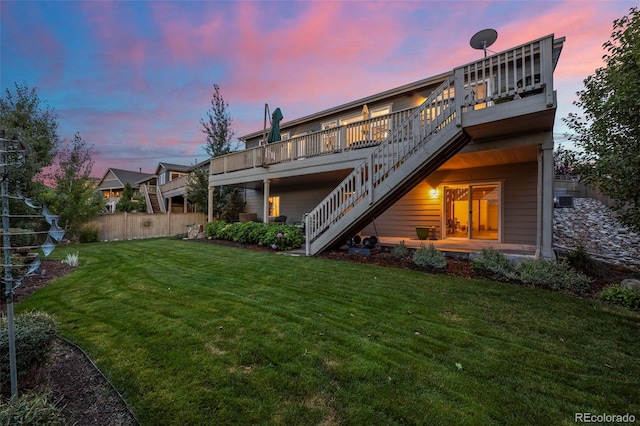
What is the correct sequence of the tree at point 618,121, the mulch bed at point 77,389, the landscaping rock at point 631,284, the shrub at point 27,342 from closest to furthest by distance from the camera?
1. the mulch bed at point 77,389
2. the shrub at point 27,342
3. the landscaping rock at point 631,284
4. the tree at point 618,121

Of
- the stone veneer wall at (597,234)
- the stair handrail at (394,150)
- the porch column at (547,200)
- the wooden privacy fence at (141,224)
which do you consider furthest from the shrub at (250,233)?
the stone veneer wall at (597,234)

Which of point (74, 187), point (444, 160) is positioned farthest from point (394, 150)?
point (74, 187)

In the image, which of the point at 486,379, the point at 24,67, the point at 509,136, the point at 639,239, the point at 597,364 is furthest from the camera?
the point at 24,67

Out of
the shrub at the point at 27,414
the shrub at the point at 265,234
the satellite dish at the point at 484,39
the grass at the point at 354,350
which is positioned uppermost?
the satellite dish at the point at 484,39

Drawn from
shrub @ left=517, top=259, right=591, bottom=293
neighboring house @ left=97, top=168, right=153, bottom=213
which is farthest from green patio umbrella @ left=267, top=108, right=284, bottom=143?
neighboring house @ left=97, top=168, right=153, bottom=213

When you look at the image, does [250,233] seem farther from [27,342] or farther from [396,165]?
[27,342]

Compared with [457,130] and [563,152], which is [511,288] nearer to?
[457,130]

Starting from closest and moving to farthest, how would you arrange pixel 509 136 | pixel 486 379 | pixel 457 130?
pixel 486 379 < pixel 457 130 < pixel 509 136

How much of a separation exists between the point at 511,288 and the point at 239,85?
47.2 feet

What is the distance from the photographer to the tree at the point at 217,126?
62.3ft

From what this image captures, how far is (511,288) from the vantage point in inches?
192

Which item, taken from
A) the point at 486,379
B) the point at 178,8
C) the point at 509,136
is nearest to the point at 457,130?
the point at 509,136

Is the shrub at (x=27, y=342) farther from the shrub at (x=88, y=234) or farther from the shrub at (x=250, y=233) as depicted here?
the shrub at (x=88, y=234)

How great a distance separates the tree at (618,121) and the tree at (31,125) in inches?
621
